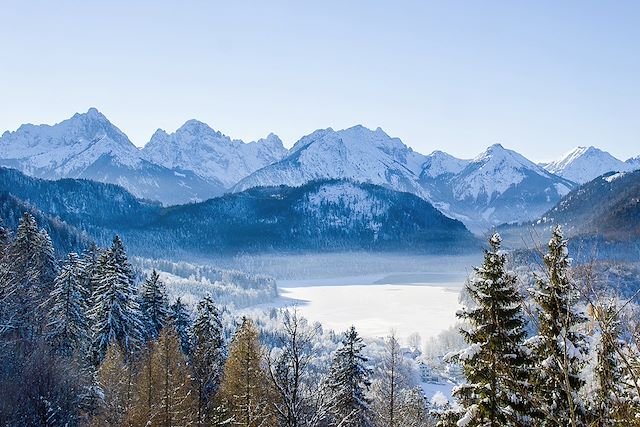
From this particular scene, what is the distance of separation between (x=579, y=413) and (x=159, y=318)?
119ft

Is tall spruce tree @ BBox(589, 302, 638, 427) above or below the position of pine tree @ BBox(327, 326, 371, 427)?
above

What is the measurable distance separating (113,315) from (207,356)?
267 inches

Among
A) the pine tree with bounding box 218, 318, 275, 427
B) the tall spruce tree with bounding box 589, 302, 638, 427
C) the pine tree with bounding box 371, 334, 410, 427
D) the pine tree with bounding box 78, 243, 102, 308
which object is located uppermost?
the tall spruce tree with bounding box 589, 302, 638, 427

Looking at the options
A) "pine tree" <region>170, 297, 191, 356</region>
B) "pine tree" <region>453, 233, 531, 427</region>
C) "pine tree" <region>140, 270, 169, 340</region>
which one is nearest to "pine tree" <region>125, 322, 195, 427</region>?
"pine tree" <region>140, 270, 169, 340</region>

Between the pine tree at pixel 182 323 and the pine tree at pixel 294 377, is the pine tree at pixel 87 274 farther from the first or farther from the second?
the pine tree at pixel 294 377

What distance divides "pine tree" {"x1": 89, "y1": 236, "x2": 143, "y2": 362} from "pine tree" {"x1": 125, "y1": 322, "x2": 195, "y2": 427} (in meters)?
6.29

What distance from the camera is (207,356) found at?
105 ft

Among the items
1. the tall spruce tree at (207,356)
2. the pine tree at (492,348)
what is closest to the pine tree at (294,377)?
the pine tree at (492,348)

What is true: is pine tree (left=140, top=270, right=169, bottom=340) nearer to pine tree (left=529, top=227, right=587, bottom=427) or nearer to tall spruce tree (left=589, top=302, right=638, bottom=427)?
pine tree (left=529, top=227, right=587, bottom=427)

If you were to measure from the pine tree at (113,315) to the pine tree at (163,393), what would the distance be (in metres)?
6.29

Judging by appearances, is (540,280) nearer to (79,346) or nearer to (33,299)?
(79,346)

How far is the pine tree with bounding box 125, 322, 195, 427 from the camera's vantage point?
84.0 ft

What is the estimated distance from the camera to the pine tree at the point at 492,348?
40.1 feet

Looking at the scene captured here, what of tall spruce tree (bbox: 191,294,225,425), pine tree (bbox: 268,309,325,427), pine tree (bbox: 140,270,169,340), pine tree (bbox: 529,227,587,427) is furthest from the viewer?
pine tree (bbox: 140,270,169,340)
